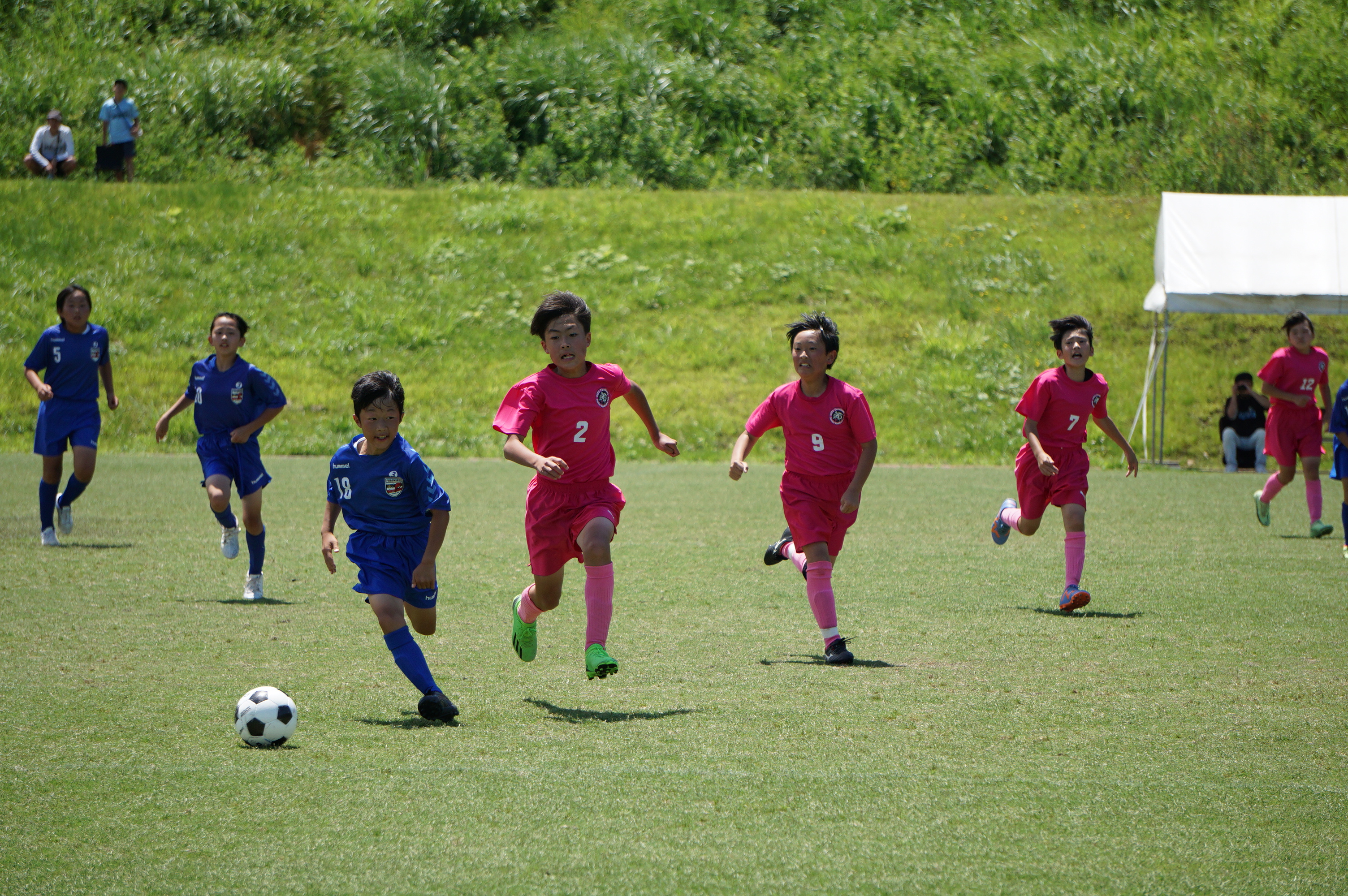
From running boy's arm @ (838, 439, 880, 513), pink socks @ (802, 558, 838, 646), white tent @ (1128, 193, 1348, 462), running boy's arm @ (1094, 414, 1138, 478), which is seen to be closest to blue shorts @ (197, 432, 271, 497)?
pink socks @ (802, 558, 838, 646)

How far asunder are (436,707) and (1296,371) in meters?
8.70

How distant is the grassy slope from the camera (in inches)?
742

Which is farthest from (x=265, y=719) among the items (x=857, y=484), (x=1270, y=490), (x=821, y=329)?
(x=1270, y=490)

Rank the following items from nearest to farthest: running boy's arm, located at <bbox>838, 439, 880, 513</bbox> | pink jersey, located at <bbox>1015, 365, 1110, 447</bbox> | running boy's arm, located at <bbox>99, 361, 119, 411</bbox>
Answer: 1. running boy's arm, located at <bbox>838, 439, 880, 513</bbox>
2. pink jersey, located at <bbox>1015, 365, 1110, 447</bbox>
3. running boy's arm, located at <bbox>99, 361, 119, 411</bbox>

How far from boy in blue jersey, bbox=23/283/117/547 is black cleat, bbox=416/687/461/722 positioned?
6.24 m

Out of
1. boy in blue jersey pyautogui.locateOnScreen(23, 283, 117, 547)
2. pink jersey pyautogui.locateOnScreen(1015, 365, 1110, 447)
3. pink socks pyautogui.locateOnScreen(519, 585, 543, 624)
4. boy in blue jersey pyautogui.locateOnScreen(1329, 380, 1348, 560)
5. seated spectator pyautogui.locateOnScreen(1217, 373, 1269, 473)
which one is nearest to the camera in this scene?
pink socks pyautogui.locateOnScreen(519, 585, 543, 624)

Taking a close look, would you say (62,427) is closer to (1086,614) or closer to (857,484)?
(857,484)

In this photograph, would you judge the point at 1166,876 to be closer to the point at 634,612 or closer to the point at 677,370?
the point at 634,612

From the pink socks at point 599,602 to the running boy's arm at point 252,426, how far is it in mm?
3222

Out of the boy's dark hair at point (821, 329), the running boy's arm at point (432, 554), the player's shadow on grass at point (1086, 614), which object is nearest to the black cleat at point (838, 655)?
the boy's dark hair at point (821, 329)

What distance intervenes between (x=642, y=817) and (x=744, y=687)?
175cm

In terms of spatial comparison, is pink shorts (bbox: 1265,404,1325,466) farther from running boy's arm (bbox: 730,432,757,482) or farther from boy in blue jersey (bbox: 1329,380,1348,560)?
running boy's arm (bbox: 730,432,757,482)

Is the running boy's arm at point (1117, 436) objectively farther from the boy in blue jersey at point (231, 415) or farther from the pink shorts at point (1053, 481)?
the boy in blue jersey at point (231, 415)

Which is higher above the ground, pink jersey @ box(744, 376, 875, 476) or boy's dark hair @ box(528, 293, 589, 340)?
boy's dark hair @ box(528, 293, 589, 340)
